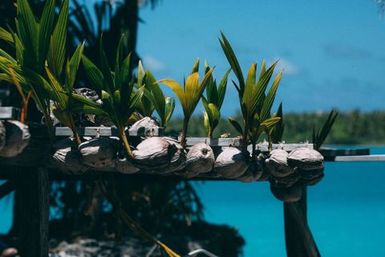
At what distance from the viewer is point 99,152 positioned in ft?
15.6

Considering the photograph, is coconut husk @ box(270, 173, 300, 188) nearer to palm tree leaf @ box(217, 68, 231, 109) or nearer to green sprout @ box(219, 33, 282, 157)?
green sprout @ box(219, 33, 282, 157)

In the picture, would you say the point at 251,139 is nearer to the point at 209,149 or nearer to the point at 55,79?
the point at 209,149

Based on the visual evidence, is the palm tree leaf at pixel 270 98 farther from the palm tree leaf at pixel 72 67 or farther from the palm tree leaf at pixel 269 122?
the palm tree leaf at pixel 72 67

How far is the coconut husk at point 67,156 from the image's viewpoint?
15.9 feet

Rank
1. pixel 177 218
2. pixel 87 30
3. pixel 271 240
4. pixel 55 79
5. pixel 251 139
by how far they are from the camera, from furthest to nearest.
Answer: pixel 271 240 → pixel 177 218 → pixel 87 30 → pixel 251 139 → pixel 55 79

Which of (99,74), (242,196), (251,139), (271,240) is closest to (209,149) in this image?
(251,139)

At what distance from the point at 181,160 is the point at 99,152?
432 mm

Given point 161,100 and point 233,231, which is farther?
point 233,231

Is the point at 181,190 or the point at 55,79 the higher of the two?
the point at 55,79

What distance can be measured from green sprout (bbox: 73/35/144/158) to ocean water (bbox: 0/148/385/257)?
1143 cm

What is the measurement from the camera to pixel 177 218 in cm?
1217

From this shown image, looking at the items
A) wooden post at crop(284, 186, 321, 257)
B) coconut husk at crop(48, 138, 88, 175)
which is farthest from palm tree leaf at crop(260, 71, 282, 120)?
coconut husk at crop(48, 138, 88, 175)

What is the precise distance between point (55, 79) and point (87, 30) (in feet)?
22.0

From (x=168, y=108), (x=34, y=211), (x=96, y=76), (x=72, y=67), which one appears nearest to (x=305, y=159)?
(x=168, y=108)
